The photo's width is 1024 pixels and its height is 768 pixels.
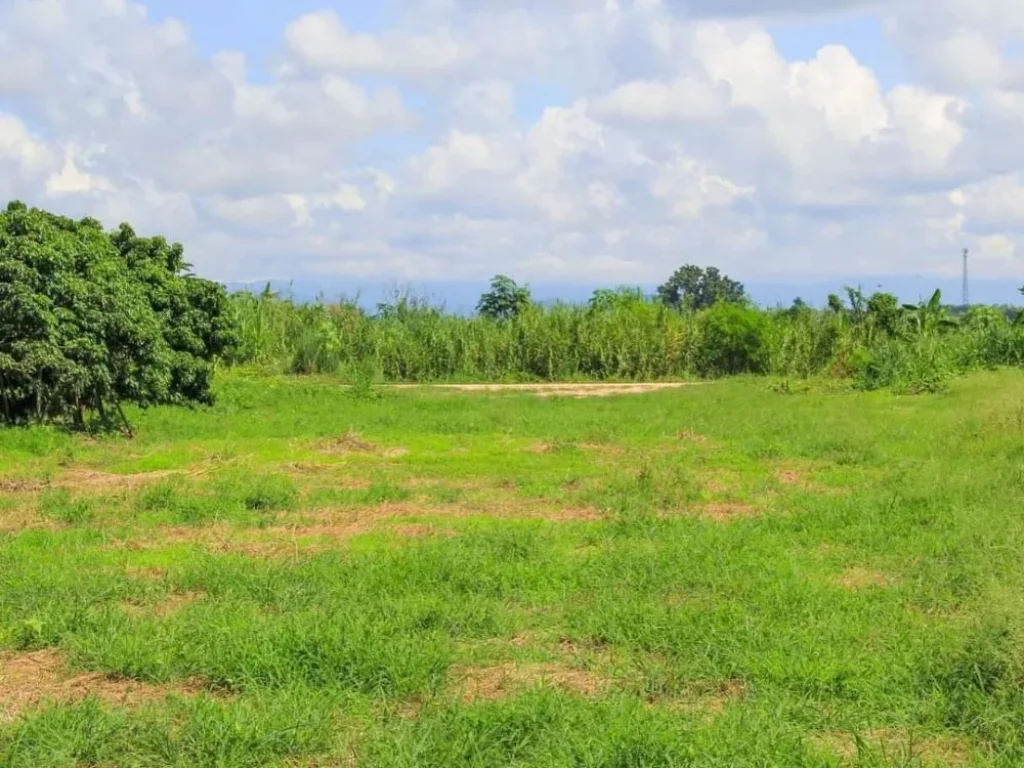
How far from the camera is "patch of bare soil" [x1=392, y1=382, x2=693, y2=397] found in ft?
69.4

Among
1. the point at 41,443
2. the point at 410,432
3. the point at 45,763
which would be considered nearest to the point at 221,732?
the point at 45,763

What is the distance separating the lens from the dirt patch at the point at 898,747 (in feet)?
13.2

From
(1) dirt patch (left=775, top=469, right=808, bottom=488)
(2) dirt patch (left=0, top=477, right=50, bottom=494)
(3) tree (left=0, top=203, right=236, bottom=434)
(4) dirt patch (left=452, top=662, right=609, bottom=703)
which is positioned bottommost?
(4) dirt patch (left=452, top=662, right=609, bottom=703)

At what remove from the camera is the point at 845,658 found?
16.5 feet

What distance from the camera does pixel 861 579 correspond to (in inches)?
261

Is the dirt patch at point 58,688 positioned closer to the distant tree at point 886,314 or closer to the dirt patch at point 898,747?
the dirt patch at point 898,747

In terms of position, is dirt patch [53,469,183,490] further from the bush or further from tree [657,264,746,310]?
tree [657,264,746,310]

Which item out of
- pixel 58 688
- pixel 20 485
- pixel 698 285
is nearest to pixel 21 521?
pixel 20 485

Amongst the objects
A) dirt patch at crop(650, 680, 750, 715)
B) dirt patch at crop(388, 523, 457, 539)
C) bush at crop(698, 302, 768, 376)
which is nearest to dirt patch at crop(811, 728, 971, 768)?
dirt patch at crop(650, 680, 750, 715)

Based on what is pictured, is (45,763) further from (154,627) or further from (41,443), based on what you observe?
(41,443)

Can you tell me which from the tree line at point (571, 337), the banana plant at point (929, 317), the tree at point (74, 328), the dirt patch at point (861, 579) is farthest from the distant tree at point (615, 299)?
the dirt patch at point (861, 579)

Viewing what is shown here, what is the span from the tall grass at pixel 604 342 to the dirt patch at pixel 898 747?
2046 centimetres

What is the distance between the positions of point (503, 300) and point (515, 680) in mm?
24201

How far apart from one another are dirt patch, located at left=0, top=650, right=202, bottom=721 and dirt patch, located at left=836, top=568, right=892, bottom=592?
387 cm
